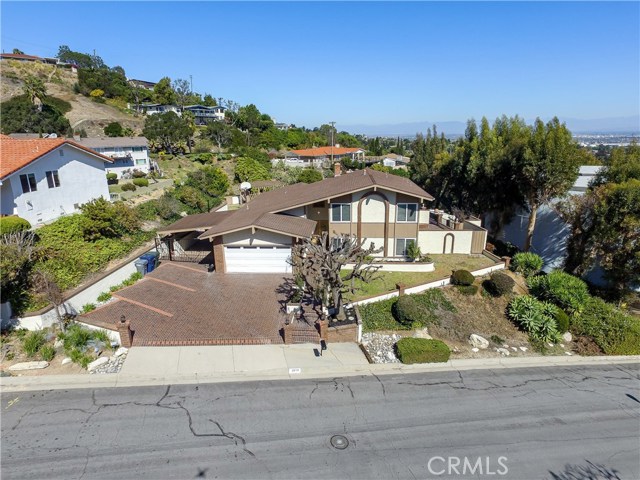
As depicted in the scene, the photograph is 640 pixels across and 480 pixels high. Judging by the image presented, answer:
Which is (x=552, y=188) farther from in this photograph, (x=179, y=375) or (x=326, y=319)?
(x=179, y=375)

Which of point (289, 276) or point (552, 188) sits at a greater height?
point (552, 188)

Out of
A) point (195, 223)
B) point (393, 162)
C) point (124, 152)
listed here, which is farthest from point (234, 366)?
point (393, 162)

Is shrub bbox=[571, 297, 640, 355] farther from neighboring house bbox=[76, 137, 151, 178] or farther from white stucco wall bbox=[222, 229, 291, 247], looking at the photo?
neighboring house bbox=[76, 137, 151, 178]

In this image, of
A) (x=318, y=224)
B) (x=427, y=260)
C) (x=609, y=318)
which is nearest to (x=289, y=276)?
(x=318, y=224)

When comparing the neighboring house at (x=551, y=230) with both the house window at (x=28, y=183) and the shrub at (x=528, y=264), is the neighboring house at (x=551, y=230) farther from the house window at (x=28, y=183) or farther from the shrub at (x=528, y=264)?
the house window at (x=28, y=183)

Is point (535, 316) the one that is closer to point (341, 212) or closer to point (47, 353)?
point (341, 212)

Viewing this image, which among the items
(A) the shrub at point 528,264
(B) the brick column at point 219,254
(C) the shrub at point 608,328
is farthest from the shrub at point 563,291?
(B) the brick column at point 219,254
